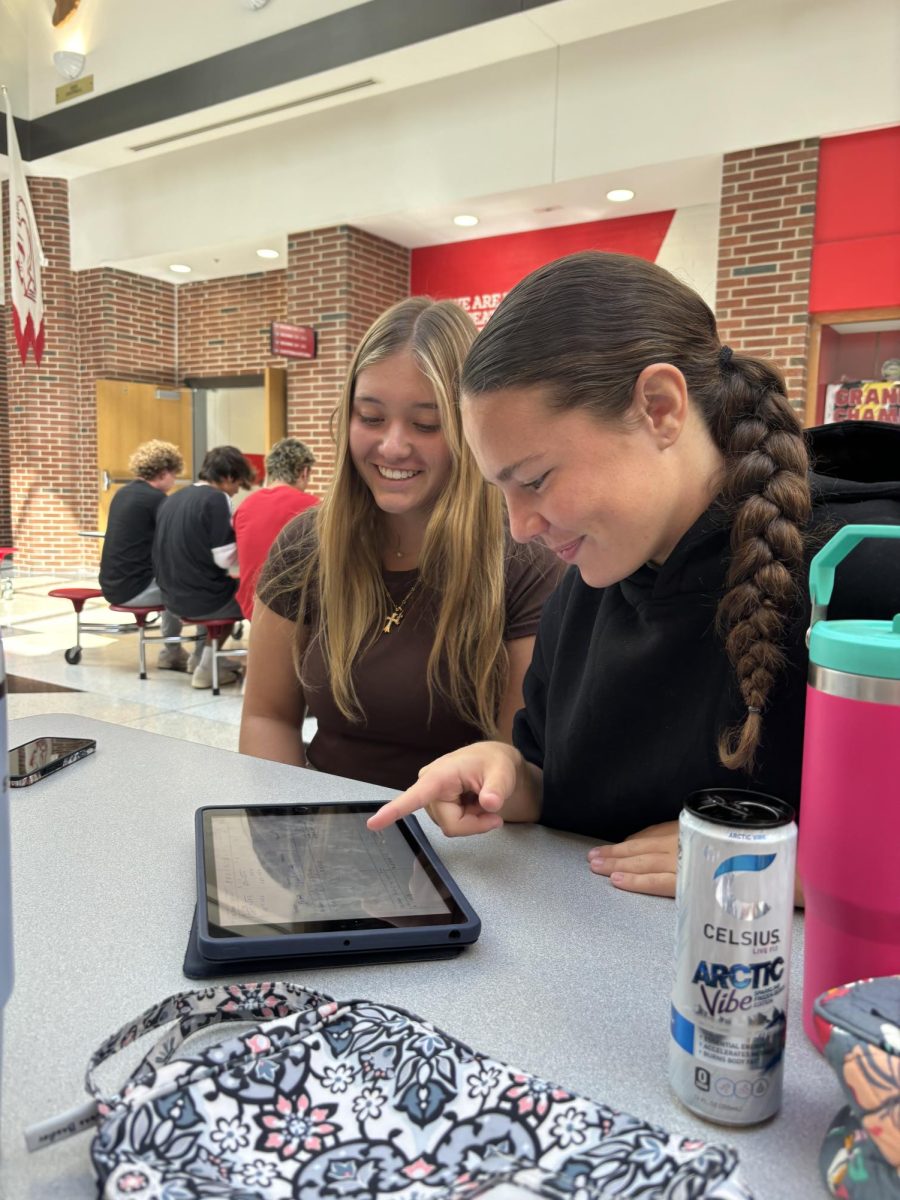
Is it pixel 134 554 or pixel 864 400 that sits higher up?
pixel 864 400

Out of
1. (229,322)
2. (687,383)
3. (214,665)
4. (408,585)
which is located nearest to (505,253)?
(229,322)

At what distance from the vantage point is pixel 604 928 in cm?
85

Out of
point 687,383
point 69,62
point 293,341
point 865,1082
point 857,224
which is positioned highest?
point 69,62

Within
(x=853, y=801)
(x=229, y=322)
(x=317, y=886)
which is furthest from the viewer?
(x=229, y=322)

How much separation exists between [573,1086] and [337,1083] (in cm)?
16

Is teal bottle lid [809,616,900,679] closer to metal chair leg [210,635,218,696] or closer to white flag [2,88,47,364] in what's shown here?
metal chair leg [210,635,218,696]

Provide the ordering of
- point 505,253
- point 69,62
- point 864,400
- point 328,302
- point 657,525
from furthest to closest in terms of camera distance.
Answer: point 69,62 < point 328,302 < point 505,253 < point 864,400 < point 657,525

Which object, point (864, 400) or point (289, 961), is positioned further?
point (864, 400)

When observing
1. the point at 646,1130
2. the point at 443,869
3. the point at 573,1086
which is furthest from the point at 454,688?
the point at 646,1130

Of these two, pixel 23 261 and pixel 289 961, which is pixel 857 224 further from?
pixel 23 261

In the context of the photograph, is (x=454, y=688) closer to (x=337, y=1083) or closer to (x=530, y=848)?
(x=530, y=848)

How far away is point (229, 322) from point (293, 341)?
Result: 2.74 metres

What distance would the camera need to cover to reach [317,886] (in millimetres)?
888

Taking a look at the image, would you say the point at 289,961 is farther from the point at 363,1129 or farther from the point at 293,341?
the point at 293,341
